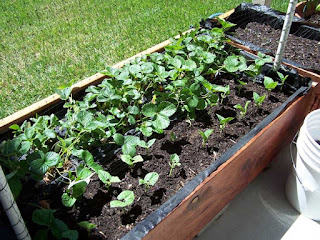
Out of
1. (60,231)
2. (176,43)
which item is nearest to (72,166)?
(60,231)

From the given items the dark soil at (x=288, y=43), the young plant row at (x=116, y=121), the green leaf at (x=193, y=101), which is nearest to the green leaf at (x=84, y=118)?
the young plant row at (x=116, y=121)

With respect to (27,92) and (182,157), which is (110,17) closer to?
(27,92)

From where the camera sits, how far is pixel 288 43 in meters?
2.32

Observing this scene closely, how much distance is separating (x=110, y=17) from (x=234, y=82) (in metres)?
1.71

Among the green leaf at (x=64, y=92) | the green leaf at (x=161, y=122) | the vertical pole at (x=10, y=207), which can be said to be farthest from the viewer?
the green leaf at (x=64, y=92)

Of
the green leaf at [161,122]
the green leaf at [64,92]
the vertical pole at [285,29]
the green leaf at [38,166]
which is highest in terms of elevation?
the vertical pole at [285,29]

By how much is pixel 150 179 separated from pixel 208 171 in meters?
0.23

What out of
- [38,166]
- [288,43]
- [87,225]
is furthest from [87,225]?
[288,43]

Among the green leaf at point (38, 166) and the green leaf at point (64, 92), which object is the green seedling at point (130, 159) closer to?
the green leaf at point (38, 166)

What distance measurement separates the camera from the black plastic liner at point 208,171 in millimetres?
1124

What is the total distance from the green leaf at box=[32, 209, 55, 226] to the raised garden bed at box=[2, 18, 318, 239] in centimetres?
13

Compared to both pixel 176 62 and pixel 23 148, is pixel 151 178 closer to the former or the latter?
pixel 23 148

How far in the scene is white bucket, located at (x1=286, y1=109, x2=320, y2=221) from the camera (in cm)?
138

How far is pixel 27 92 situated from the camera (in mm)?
2232
